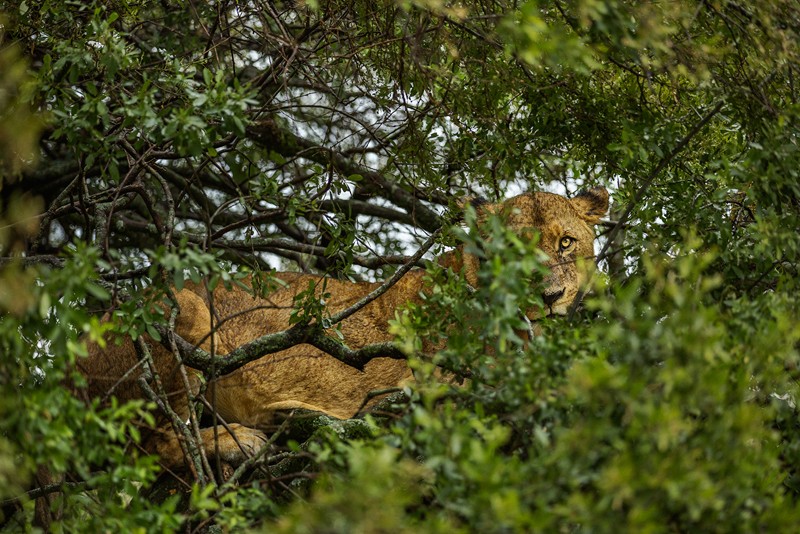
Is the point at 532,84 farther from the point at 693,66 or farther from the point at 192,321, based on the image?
the point at 192,321

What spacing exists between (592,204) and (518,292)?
4.10 metres

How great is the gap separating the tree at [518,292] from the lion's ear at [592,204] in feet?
1.13

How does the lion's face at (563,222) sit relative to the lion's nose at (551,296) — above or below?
above

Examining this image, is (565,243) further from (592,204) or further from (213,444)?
(213,444)

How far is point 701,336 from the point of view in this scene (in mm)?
2762

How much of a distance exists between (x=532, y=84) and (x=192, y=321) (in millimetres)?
2833

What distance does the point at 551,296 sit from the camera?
6320 millimetres

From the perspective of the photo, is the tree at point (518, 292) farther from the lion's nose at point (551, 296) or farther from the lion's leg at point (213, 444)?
the lion's leg at point (213, 444)

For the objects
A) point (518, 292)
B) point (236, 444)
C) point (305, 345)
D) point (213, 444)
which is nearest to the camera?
point (518, 292)

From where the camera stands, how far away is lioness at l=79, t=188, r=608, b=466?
254 inches

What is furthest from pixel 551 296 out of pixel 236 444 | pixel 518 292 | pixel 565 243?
pixel 518 292

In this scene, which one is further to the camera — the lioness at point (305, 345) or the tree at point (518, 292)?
the lioness at point (305, 345)

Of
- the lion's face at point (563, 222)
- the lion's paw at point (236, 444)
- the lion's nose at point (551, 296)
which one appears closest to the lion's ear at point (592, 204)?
the lion's face at point (563, 222)

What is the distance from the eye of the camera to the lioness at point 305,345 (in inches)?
254
